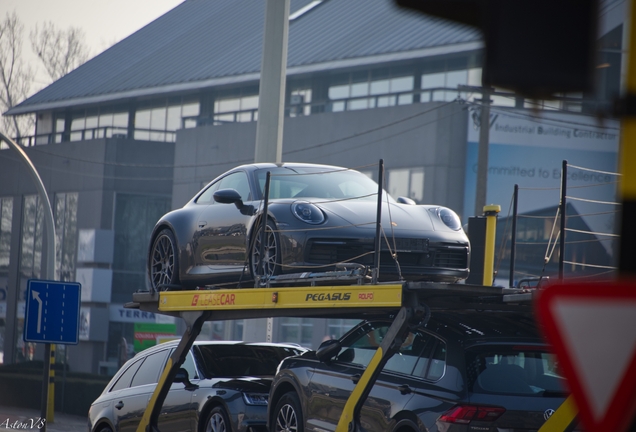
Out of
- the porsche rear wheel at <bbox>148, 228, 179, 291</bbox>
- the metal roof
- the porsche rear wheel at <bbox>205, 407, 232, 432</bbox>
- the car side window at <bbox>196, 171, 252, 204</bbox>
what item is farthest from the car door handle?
the metal roof

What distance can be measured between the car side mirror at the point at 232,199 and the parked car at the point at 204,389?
5.52 ft

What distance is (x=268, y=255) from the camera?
881 centimetres

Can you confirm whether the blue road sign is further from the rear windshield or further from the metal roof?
the metal roof

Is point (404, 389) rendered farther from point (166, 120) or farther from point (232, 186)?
point (166, 120)

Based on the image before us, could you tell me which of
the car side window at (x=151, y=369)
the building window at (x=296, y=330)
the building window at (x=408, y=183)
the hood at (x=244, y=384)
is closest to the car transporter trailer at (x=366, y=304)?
the hood at (x=244, y=384)

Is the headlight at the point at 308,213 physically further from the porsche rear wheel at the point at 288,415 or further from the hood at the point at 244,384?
the hood at the point at 244,384

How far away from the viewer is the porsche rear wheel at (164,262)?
1028cm

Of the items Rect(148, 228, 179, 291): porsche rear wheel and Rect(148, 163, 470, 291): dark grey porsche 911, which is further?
Rect(148, 228, 179, 291): porsche rear wheel

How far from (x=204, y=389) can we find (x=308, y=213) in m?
2.23

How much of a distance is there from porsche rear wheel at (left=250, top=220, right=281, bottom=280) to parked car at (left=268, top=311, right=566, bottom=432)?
0.95 meters

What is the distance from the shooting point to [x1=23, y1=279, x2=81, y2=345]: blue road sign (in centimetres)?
1288

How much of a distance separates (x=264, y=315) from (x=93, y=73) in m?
45.7

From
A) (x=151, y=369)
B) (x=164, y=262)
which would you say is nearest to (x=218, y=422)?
(x=151, y=369)

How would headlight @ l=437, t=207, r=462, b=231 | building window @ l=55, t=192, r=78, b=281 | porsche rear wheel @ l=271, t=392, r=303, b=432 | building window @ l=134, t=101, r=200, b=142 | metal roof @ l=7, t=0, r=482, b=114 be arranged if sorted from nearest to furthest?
1. porsche rear wheel @ l=271, t=392, r=303, b=432
2. headlight @ l=437, t=207, r=462, b=231
3. metal roof @ l=7, t=0, r=482, b=114
4. building window @ l=55, t=192, r=78, b=281
5. building window @ l=134, t=101, r=200, b=142
